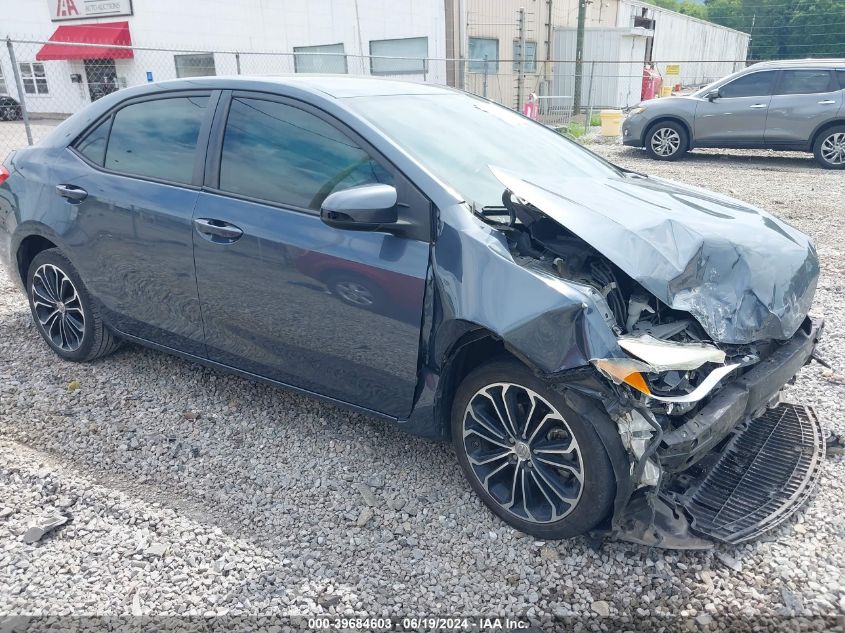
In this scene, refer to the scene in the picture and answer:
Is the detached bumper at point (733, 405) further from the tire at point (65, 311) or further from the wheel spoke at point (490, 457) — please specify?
the tire at point (65, 311)

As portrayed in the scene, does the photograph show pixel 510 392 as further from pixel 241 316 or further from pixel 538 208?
pixel 241 316

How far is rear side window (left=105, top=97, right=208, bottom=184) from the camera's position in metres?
3.53

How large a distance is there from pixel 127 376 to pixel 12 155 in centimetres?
170

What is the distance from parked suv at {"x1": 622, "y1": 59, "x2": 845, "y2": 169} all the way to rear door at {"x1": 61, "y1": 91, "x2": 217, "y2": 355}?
37.0ft

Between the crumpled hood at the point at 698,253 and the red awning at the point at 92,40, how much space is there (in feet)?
80.9

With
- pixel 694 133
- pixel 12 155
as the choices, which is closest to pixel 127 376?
pixel 12 155

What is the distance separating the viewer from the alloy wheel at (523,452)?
266 cm

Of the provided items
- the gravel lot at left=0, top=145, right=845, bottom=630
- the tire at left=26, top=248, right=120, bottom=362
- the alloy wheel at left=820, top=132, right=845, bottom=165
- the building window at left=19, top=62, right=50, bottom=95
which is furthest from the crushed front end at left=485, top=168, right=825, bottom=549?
the building window at left=19, top=62, right=50, bottom=95

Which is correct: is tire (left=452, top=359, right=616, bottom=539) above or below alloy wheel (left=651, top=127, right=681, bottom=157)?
above

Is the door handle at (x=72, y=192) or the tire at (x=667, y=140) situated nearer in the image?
the door handle at (x=72, y=192)

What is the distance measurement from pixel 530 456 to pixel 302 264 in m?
1.30

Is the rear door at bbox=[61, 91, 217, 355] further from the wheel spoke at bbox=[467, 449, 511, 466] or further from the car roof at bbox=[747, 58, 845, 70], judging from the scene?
the car roof at bbox=[747, 58, 845, 70]

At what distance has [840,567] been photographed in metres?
2.62

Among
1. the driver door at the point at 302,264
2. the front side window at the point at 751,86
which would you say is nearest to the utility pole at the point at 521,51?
the front side window at the point at 751,86
